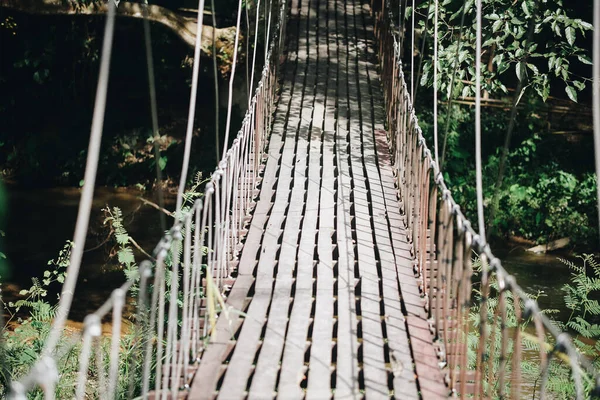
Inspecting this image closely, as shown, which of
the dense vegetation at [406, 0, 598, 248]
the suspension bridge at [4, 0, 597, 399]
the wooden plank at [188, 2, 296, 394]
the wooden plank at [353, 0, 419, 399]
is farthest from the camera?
the dense vegetation at [406, 0, 598, 248]

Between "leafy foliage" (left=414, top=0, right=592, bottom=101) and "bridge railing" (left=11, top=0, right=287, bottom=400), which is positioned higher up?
"leafy foliage" (left=414, top=0, right=592, bottom=101)

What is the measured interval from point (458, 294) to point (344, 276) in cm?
83

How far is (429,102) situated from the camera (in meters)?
8.13

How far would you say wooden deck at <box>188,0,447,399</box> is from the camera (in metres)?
2.32

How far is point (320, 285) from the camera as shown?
9.71 ft

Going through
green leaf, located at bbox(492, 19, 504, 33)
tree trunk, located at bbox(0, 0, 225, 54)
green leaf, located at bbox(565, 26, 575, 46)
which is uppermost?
tree trunk, located at bbox(0, 0, 225, 54)

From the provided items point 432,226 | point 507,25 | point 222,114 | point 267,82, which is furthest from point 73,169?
point 432,226

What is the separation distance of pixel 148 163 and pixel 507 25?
16.3 feet

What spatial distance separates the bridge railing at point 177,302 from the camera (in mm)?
1772

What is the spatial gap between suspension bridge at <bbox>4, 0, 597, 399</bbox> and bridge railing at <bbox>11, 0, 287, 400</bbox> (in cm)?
1

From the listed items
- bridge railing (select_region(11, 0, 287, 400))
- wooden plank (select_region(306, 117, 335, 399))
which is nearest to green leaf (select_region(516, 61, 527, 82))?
wooden plank (select_region(306, 117, 335, 399))

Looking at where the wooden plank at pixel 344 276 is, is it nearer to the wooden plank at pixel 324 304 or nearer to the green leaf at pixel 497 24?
the wooden plank at pixel 324 304

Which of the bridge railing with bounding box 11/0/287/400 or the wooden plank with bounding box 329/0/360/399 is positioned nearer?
the bridge railing with bounding box 11/0/287/400

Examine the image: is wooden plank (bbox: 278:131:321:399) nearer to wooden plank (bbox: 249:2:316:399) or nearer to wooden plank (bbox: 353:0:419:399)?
wooden plank (bbox: 249:2:316:399)
